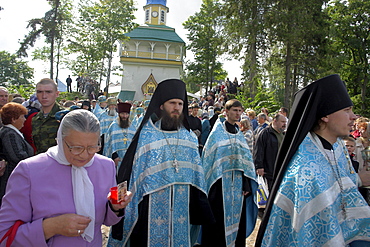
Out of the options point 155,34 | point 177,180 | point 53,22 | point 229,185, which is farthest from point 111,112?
point 155,34

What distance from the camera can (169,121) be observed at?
378cm

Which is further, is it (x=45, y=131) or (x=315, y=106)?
(x=45, y=131)

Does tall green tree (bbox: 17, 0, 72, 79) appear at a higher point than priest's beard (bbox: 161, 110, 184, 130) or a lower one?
higher

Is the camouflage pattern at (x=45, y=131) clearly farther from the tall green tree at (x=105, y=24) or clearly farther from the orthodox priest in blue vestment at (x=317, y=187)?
the tall green tree at (x=105, y=24)

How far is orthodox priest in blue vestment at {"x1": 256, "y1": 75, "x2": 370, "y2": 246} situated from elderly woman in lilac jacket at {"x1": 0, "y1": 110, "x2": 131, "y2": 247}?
1.20 meters

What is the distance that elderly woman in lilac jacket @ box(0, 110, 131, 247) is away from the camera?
1.82 metres

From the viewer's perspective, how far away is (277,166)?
106 inches

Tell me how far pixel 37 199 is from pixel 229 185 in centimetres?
330

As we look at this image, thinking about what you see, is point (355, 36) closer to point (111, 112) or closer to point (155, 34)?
point (155, 34)

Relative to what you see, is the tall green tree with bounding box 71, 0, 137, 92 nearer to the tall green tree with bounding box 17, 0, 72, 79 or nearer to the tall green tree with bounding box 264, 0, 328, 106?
the tall green tree with bounding box 17, 0, 72, 79

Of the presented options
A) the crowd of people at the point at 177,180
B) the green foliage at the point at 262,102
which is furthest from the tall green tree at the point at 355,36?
the crowd of people at the point at 177,180

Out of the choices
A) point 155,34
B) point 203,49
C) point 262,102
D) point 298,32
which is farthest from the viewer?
point 155,34

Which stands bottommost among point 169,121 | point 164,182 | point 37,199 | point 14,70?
point 164,182

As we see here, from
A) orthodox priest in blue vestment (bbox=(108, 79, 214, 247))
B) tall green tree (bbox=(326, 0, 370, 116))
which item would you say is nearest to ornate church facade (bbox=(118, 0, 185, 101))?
tall green tree (bbox=(326, 0, 370, 116))
